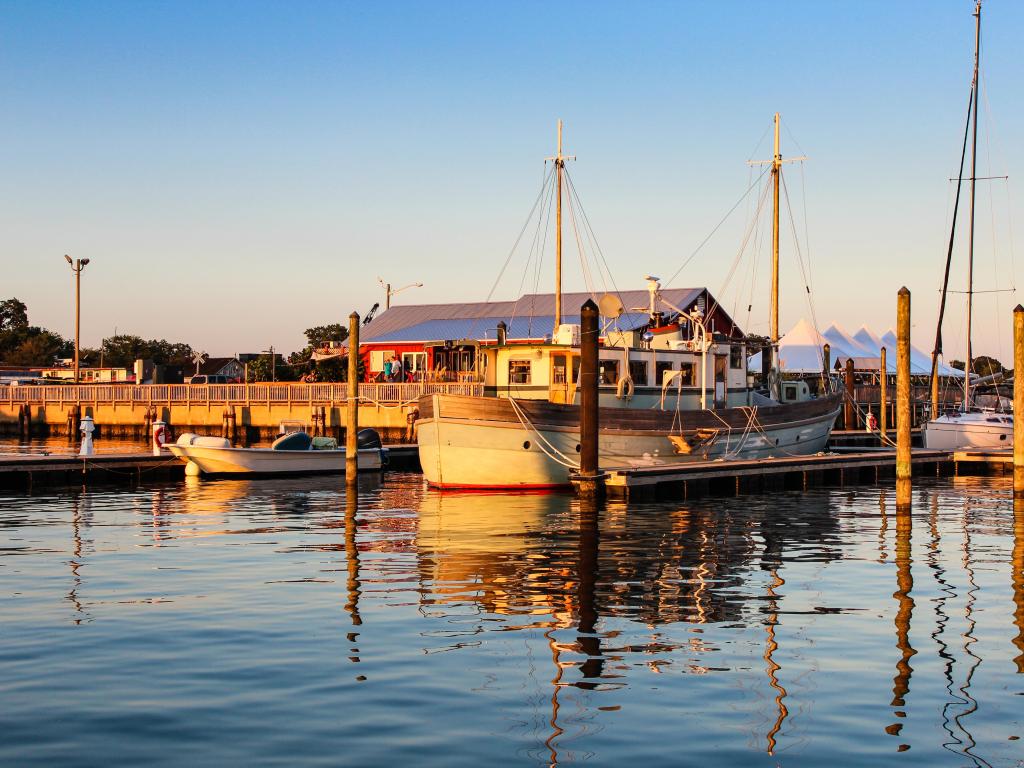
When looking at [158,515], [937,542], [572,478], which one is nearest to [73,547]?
[158,515]

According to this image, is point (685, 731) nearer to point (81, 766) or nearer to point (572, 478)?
point (81, 766)

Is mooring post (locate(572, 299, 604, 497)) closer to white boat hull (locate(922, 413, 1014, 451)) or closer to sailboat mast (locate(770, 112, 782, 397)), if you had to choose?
sailboat mast (locate(770, 112, 782, 397))

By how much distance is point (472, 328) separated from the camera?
251 feet

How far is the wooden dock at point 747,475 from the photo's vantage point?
30375 mm

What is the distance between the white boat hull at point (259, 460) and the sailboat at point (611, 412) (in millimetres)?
7252

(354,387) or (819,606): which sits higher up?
(354,387)

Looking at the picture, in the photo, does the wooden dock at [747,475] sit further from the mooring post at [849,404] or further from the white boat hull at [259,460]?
the mooring post at [849,404]

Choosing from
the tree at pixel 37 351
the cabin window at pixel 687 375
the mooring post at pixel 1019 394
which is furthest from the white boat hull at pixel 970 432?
the tree at pixel 37 351

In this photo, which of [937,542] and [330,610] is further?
[937,542]

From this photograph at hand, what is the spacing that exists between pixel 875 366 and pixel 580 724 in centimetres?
7308

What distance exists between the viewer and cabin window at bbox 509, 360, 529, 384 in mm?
34812

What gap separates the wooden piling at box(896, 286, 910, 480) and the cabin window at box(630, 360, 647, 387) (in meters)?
8.97

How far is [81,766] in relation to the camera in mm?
9086

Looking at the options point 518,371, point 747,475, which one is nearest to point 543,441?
point 518,371
